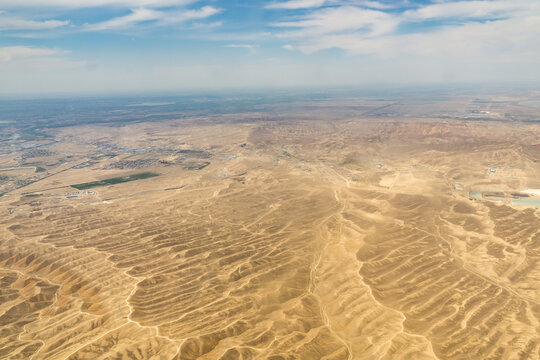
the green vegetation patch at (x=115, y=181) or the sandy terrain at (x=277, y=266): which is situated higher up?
the green vegetation patch at (x=115, y=181)

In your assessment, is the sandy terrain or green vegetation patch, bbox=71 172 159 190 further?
green vegetation patch, bbox=71 172 159 190

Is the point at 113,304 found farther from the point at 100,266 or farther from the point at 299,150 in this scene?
the point at 299,150

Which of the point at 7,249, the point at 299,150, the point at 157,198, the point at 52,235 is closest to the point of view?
the point at 7,249

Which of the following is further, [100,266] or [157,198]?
[157,198]

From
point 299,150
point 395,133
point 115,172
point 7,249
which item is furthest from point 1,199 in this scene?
point 395,133

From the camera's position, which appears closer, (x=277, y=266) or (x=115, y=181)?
(x=277, y=266)

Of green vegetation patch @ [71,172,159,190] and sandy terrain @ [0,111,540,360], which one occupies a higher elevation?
green vegetation patch @ [71,172,159,190]

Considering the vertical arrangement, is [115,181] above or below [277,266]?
above

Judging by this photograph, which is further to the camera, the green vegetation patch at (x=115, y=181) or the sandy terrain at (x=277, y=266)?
the green vegetation patch at (x=115, y=181)
